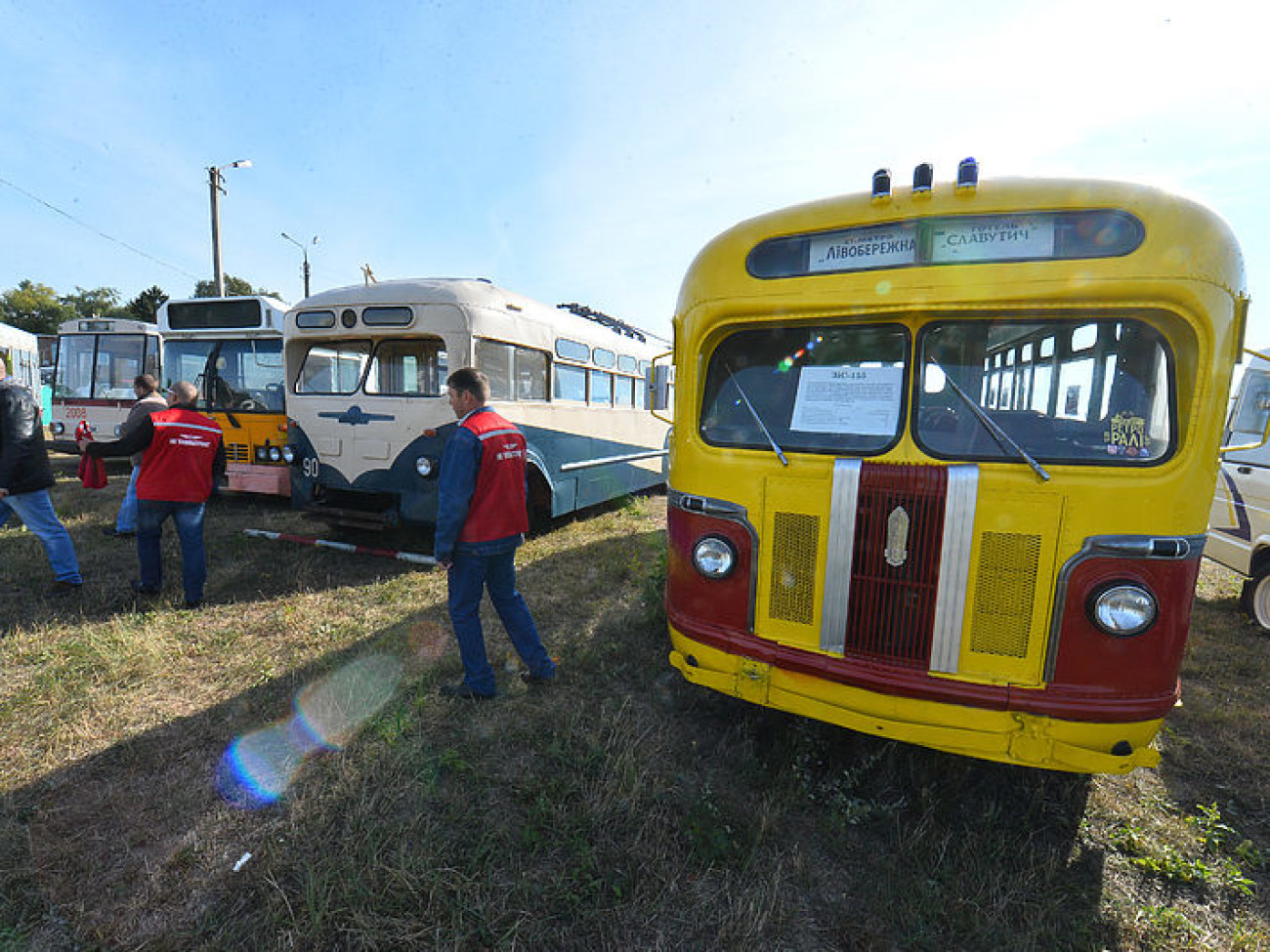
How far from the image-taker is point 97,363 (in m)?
10.7

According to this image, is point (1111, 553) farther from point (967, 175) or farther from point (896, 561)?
point (967, 175)

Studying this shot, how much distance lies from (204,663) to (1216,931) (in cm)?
556

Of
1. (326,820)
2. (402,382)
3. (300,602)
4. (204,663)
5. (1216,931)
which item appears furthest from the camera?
(402,382)

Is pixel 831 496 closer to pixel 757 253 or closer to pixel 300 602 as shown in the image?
pixel 757 253

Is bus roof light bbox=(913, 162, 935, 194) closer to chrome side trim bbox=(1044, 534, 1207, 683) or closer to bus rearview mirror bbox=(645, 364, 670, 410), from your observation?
chrome side trim bbox=(1044, 534, 1207, 683)

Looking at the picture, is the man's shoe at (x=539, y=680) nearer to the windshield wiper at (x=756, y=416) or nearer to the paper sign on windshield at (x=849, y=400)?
the windshield wiper at (x=756, y=416)

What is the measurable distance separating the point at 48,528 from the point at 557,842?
5.31m

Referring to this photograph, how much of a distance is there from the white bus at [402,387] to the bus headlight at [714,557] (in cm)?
360

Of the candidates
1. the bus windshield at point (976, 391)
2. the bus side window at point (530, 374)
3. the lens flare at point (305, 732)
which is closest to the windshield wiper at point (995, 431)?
the bus windshield at point (976, 391)

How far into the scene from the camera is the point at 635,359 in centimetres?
1032

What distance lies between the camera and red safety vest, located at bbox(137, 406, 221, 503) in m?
4.78

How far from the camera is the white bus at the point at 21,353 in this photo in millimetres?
18000

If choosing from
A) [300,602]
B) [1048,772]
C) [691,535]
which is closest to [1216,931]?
[1048,772]

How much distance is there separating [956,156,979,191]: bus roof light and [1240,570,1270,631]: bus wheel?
564cm
